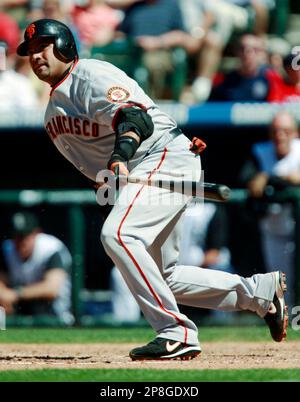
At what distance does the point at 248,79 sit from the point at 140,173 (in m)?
4.55

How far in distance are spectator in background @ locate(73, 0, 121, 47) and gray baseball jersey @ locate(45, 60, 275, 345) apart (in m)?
4.79

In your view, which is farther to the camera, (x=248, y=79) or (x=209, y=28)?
(x=209, y=28)

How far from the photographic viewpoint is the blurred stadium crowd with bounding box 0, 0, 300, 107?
32.0 ft

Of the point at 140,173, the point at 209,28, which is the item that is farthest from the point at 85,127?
the point at 209,28

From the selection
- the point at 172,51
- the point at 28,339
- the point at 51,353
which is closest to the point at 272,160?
the point at 172,51

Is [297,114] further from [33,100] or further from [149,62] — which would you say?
[33,100]

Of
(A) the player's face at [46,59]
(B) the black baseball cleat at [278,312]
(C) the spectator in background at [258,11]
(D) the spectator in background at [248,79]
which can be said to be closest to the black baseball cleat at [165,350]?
(B) the black baseball cleat at [278,312]

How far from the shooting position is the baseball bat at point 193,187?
204 inches

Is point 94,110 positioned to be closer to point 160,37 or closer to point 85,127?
point 85,127

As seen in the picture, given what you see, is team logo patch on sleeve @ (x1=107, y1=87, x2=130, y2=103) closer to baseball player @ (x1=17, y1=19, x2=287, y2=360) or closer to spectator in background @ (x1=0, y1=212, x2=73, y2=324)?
baseball player @ (x1=17, y1=19, x2=287, y2=360)

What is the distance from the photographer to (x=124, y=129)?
516cm

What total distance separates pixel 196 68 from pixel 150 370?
5844mm

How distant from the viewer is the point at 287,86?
9.62 meters

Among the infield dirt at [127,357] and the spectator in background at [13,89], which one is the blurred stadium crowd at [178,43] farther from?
the infield dirt at [127,357]
